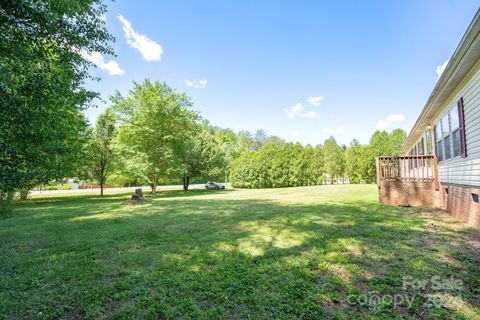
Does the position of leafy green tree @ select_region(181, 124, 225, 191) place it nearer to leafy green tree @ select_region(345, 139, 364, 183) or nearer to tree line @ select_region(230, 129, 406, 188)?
tree line @ select_region(230, 129, 406, 188)

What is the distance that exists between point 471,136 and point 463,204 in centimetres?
177

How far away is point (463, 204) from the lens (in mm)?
5855

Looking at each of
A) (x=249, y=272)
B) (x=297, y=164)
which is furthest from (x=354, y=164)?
(x=249, y=272)

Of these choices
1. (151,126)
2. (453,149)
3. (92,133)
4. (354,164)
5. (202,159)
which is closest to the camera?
(453,149)

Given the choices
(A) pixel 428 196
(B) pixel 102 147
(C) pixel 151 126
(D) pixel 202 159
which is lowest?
(A) pixel 428 196

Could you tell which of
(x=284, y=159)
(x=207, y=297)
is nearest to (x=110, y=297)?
(x=207, y=297)

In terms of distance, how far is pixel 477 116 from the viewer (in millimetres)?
5020

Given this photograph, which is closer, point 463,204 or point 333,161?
point 463,204

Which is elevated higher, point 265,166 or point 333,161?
point 333,161

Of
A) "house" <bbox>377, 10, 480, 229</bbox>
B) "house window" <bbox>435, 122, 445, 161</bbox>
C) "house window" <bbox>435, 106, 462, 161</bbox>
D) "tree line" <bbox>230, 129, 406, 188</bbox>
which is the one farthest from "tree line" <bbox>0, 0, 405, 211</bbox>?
"house window" <bbox>435, 122, 445, 161</bbox>

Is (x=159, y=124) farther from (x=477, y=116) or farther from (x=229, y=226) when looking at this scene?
(x=477, y=116)

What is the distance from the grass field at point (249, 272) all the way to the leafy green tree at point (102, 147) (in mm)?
15909

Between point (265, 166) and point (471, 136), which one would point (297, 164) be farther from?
point (471, 136)

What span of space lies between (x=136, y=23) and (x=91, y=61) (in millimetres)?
5460
